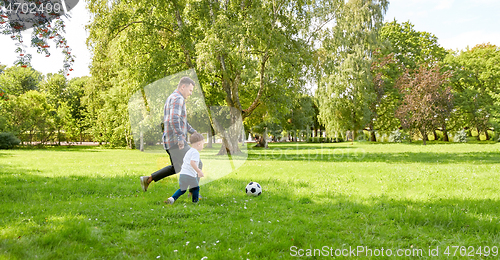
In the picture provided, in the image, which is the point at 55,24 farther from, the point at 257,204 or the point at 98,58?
the point at 98,58

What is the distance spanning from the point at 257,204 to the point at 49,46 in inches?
235

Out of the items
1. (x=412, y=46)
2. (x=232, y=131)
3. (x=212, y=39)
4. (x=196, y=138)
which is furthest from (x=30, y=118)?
(x=412, y=46)

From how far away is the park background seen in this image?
4793 millimetres

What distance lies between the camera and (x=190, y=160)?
6.42 metres

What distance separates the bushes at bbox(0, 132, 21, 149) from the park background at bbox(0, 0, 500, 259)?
137 millimetres

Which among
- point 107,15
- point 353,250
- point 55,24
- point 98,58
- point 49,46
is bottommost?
point 353,250

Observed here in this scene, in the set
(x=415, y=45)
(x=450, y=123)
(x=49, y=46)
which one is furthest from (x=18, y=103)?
(x=450, y=123)

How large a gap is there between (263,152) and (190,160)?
21.3m

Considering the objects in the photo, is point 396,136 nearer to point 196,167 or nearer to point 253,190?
point 253,190

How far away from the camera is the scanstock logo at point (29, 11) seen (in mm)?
6262

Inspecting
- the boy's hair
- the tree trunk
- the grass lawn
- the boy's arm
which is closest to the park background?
the grass lawn

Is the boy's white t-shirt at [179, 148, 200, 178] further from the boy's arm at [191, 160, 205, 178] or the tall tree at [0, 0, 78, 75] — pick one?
the tall tree at [0, 0, 78, 75]

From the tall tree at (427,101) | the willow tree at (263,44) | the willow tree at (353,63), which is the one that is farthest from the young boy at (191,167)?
the tall tree at (427,101)

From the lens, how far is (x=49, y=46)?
6.74 m
